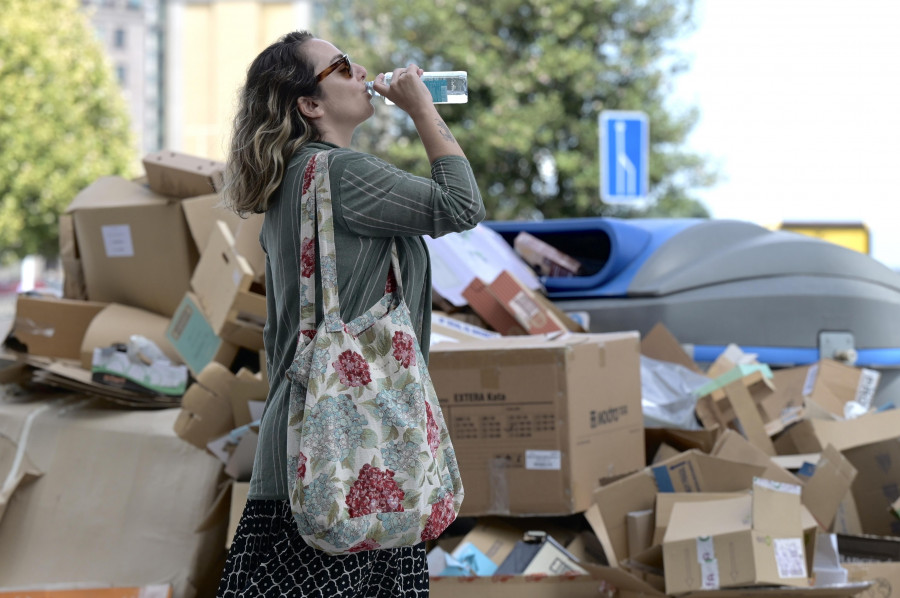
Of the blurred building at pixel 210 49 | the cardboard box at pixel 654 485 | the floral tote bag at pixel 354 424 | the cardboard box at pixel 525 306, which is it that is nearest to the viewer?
the floral tote bag at pixel 354 424

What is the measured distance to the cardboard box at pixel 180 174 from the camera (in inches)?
152

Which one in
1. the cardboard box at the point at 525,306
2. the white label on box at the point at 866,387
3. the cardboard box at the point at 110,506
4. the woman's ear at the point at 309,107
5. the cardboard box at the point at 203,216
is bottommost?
the cardboard box at the point at 110,506

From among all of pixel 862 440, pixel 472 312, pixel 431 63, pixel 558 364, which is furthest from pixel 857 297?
pixel 431 63

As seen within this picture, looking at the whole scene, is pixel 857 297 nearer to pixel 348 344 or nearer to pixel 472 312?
pixel 472 312

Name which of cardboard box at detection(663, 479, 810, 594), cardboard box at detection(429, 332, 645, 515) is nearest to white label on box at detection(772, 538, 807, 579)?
cardboard box at detection(663, 479, 810, 594)

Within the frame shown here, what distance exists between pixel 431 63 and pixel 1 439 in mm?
11382

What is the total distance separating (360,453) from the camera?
4.73ft

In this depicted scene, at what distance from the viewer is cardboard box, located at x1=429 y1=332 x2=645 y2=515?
111 inches

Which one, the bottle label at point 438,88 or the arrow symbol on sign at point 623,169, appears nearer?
the bottle label at point 438,88

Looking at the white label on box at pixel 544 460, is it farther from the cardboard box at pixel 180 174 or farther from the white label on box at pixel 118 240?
the white label on box at pixel 118 240

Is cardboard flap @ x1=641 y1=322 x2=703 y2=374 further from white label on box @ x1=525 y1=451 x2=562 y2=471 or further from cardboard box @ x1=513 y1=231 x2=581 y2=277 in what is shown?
white label on box @ x1=525 y1=451 x2=562 y2=471

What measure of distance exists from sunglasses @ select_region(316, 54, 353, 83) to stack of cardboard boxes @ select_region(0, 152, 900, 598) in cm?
131

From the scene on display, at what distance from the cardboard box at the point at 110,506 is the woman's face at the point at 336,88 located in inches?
69.4

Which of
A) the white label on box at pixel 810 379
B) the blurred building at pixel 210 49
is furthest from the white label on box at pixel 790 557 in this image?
the blurred building at pixel 210 49
